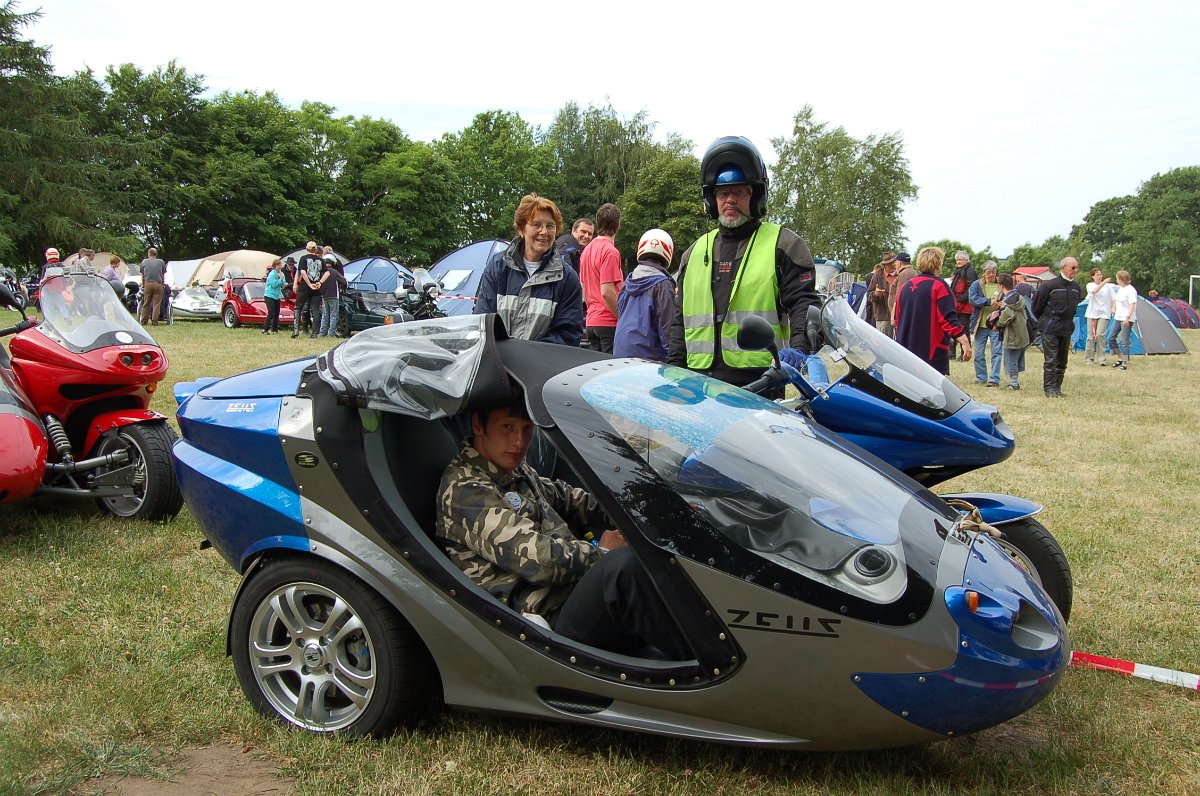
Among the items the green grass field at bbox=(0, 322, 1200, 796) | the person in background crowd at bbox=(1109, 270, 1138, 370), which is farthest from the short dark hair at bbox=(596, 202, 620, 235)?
the person in background crowd at bbox=(1109, 270, 1138, 370)

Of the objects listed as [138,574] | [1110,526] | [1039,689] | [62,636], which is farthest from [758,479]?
[1110,526]

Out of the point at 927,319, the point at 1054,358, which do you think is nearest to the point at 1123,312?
the point at 1054,358

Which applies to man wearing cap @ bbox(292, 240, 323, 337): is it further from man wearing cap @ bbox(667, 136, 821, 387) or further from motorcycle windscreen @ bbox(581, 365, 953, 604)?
motorcycle windscreen @ bbox(581, 365, 953, 604)

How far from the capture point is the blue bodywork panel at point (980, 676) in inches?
86.8

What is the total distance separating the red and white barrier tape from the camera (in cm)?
329

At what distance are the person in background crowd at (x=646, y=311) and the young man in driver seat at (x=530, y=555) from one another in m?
3.54

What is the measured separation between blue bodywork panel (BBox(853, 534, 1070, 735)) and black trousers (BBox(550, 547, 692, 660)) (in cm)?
52

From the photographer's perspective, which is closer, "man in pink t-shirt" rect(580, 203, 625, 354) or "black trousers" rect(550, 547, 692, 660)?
"black trousers" rect(550, 547, 692, 660)

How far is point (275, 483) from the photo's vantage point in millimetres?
2803

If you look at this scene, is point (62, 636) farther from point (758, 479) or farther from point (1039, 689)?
point (1039, 689)

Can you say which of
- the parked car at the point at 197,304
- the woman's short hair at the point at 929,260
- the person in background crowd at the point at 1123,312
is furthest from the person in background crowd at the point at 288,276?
the person in background crowd at the point at 1123,312

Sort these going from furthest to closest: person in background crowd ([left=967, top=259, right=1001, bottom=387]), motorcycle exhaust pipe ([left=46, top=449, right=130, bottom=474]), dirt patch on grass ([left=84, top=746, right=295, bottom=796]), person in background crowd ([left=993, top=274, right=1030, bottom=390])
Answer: person in background crowd ([left=967, top=259, right=1001, bottom=387])
person in background crowd ([left=993, top=274, right=1030, bottom=390])
motorcycle exhaust pipe ([left=46, top=449, right=130, bottom=474])
dirt patch on grass ([left=84, top=746, right=295, bottom=796])

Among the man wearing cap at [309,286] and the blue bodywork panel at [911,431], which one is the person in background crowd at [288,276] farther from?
the blue bodywork panel at [911,431]

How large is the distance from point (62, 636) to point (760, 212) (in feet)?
11.6
